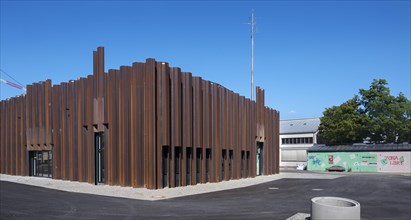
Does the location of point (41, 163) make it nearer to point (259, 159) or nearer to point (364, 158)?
point (259, 159)

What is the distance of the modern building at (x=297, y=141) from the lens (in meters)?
72.0

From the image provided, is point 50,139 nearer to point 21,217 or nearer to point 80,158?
point 80,158

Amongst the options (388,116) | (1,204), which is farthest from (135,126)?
(388,116)

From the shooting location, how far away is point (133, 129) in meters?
23.7

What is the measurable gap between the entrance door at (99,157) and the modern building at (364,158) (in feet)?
123

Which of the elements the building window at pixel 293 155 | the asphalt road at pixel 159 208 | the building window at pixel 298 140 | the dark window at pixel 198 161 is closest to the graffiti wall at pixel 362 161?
the building window at pixel 293 155

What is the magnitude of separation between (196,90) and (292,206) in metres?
12.7

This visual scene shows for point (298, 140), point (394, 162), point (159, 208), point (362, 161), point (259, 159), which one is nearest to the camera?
point (159, 208)

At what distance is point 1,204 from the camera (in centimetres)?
1564

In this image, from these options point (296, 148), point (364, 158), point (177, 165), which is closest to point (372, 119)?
point (364, 158)

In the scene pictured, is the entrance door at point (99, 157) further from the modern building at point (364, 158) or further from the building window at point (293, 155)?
the building window at point (293, 155)

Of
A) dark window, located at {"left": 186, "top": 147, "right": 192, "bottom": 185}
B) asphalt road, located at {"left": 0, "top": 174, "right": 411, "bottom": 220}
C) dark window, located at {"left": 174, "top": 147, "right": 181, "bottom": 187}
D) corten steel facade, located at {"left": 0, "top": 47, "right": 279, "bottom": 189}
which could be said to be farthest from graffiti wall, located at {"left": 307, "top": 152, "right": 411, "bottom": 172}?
dark window, located at {"left": 174, "top": 147, "right": 181, "bottom": 187}

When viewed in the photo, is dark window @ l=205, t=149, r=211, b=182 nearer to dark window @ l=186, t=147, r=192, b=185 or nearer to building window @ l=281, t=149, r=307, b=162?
dark window @ l=186, t=147, r=192, b=185

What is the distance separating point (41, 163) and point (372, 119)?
1826 inches
